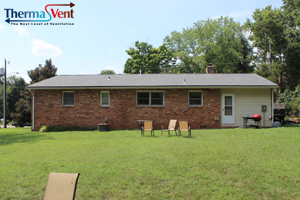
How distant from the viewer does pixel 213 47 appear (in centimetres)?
3766

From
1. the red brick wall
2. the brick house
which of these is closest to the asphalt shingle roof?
the brick house

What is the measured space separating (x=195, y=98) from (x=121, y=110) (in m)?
5.09

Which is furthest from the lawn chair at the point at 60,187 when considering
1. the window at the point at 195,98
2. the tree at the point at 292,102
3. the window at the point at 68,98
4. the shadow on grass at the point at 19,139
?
the tree at the point at 292,102

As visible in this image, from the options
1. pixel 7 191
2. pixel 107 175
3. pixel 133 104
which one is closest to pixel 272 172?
pixel 107 175

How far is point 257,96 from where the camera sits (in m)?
14.8

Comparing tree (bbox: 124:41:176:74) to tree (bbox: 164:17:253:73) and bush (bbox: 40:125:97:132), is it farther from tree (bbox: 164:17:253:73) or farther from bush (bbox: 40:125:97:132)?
bush (bbox: 40:125:97:132)

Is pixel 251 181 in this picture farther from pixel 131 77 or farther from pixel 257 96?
pixel 131 77

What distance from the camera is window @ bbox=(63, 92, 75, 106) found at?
15406 mm

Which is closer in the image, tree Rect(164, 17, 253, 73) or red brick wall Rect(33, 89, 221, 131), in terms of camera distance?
red brick wall Rect(33, 89, 221, 131)

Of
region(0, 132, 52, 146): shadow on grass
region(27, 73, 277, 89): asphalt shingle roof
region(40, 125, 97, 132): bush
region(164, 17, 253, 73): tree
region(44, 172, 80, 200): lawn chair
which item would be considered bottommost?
region(0, 132, 52, 146): shadow on grass

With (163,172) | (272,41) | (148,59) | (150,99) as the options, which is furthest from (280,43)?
(163,172)

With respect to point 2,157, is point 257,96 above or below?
above

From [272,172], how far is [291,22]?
38.1 m

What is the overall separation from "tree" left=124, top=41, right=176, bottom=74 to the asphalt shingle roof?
18.2 m
